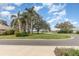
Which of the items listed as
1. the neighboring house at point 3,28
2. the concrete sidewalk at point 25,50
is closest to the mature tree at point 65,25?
the concrete sidewalk at point 25,50

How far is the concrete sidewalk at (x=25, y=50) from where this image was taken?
2467mm

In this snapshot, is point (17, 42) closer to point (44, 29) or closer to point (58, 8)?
point (44, 29)

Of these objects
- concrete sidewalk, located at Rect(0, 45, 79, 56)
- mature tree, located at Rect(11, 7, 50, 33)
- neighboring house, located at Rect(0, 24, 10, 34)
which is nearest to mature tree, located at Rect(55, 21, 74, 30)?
mature tree, located at Rect(11, 7, 50, 33)

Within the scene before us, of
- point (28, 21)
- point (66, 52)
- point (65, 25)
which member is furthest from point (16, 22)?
point (66, 52)

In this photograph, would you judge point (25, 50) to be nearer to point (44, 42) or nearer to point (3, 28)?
Answer: point (44, 42)

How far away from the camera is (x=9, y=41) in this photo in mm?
2520

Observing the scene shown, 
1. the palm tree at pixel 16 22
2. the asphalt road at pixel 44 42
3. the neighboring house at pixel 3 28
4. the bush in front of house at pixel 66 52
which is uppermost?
the palm tree at pixel 16 22

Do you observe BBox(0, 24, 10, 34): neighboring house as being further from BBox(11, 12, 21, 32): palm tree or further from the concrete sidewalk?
the concrete sidewalk

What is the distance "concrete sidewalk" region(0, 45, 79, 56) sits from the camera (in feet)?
8.09

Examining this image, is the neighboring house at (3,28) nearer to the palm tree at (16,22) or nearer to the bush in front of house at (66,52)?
the palm tree at (16,22)

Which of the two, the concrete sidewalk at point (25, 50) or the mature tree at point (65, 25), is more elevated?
the mature tree at point (65, 25)

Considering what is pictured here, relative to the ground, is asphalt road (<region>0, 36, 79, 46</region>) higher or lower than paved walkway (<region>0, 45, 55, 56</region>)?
higher

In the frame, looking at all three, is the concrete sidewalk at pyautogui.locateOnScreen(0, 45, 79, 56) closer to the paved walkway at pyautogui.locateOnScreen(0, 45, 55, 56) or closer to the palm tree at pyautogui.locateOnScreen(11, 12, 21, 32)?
the paved walkway at pyautogui.locateOnScreen(0, 45, 55, 56)

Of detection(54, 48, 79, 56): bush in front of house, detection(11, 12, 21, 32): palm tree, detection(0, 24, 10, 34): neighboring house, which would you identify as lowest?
detection(54, 48, 79, 56): bush in front of house
